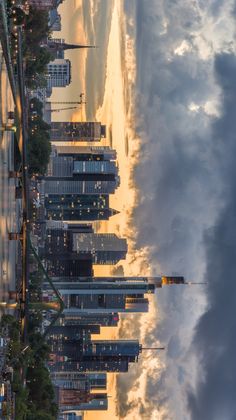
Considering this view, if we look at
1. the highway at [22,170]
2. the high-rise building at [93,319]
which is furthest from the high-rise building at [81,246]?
the highway at [22,170]

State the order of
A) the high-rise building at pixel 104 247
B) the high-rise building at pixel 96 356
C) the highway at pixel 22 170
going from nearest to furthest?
the highway at pixel 22 170, the high-rise building at pixel 96 356, the high-rise building at pixel 104 247

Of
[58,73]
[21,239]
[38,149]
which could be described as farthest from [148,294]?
[21,239]

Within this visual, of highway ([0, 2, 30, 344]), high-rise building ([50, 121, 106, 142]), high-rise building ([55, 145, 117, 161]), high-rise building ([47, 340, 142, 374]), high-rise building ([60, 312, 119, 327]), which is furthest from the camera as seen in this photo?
high-rise building ([50, 121, 106, 142])

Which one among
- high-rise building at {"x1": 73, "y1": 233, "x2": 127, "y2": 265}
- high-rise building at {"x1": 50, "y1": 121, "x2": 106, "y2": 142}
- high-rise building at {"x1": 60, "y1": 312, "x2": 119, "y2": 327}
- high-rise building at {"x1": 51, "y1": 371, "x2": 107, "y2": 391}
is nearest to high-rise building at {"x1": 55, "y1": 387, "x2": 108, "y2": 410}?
high-rise building at {"x1": 51, "y1": 371, "x2": 107, "y2": 391}

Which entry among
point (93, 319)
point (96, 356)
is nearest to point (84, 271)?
point (93, 319)

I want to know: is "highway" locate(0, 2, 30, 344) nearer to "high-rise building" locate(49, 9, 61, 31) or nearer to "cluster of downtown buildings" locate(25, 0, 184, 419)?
"high-rise building" locate(49, 9, 61, 31)

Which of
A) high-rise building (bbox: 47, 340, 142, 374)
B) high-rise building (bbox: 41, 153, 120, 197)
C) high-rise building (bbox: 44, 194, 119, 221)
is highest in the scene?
high-rise building (bbox: 41, 153, 120, 197)

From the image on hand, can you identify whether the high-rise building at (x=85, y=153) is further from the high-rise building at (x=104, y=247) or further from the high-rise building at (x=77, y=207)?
the high-rise building at (x=104, y=247)

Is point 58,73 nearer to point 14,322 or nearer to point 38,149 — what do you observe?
point 38,149
